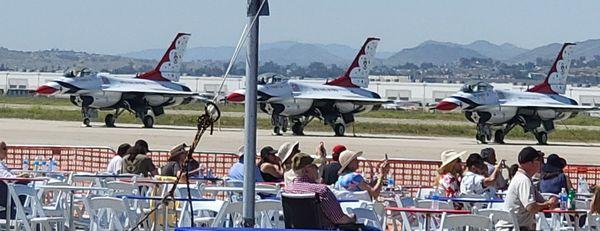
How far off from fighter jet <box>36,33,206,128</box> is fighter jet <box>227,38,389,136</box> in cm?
379

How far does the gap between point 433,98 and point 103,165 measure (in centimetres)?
9845

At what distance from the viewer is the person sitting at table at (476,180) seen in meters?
13.0

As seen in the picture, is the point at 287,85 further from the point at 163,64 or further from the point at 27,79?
the point at 27,79

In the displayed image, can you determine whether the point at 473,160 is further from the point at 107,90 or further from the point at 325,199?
the point at 107,90

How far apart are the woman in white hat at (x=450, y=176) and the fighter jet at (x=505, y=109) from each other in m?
34.9

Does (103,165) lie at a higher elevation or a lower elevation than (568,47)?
lower

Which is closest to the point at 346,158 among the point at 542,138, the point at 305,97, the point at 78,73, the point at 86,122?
the point at 542,138

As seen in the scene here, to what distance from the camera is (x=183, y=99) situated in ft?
189

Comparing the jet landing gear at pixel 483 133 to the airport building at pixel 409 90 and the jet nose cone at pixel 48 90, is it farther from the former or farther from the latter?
the airport building at pixel 409 90

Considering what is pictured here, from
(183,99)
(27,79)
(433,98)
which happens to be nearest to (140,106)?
(183,99)

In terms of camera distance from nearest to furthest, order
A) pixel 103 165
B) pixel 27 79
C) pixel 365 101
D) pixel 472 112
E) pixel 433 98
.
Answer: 1. pixel 103 165
2. pixel 472 112
3. pixel 365 101
4. pixel 433 98
5. pixel 27 79

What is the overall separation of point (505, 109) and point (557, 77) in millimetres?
6287

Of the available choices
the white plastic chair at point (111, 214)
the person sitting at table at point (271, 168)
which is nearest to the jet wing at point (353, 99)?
the person sitting at table at point (271, 168)

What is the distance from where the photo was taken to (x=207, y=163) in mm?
21172
